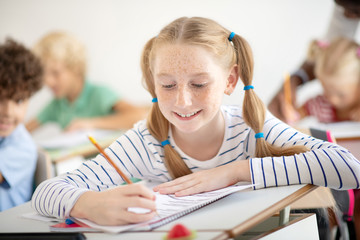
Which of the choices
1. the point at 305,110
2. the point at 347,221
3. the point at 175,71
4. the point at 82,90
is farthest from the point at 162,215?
the point at 82,90

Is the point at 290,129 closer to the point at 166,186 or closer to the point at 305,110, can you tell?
the point at 166,186

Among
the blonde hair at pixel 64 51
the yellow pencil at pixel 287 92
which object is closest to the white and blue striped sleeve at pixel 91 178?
the yellow pencil at pixel 287 92

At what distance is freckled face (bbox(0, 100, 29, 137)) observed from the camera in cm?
164

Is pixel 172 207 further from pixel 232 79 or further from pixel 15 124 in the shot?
pixel 15 124

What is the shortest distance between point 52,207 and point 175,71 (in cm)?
40

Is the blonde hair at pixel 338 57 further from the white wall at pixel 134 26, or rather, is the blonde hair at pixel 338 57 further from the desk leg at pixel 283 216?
the desk leg at pixel 283 216

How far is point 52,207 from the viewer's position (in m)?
0.92

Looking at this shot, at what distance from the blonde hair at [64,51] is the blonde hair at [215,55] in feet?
7.37

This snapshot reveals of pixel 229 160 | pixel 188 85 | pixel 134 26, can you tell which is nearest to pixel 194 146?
pixel 229 160

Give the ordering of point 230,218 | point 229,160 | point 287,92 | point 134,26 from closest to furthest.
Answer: point 230,218
point 229,160
point 287,92
point 134,26

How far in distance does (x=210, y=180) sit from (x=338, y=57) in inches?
64.9

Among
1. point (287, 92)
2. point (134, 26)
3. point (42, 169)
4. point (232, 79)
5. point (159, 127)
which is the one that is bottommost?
point (42, 169)

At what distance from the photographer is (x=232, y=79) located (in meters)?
1.17

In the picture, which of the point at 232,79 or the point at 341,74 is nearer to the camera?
the point at 232,79
